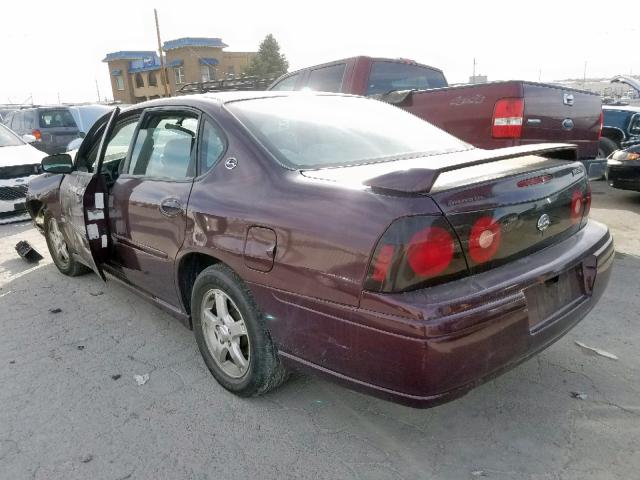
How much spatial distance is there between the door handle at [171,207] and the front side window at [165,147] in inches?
5.7

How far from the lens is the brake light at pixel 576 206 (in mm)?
2531

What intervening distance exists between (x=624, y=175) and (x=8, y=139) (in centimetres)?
971

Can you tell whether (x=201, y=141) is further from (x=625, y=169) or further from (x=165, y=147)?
(x=625, y=169)

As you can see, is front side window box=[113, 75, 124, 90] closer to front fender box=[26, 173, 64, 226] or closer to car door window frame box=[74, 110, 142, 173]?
front fender box=[26, 173, 64, 226]

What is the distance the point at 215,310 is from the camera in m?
2.81

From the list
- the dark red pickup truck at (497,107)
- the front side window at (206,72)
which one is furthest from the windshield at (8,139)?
the front side window at (206,72)

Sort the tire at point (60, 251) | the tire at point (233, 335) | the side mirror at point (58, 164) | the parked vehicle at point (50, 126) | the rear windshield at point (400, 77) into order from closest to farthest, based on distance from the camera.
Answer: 1. the tire at point (233, 335)
2. the side mirror at point (58, 164)
3. the tire at point (60, 251)
4. the rear windshield at point (400, 77)
5. the parked vehicle at point (50, 126)

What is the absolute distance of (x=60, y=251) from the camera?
485 cm

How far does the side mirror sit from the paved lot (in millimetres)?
1353

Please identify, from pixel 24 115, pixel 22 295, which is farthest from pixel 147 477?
pixel 24 115

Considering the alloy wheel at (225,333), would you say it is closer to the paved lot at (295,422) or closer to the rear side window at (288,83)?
the paved lot at (295,422)

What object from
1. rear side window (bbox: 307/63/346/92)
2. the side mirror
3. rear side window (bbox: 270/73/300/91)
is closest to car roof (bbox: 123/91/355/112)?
the side mirror

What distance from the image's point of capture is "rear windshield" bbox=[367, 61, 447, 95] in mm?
6480

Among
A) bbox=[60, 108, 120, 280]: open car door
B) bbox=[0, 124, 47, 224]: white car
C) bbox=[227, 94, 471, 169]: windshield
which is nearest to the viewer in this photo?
bbox=[227, 94, 471, 169]: windshield
